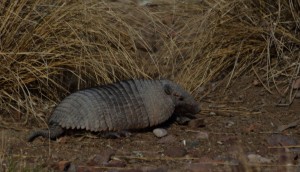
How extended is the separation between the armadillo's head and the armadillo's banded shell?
7cm

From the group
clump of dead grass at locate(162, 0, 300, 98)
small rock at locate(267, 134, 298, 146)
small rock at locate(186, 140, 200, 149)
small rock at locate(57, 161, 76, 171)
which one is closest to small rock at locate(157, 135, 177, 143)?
small rock at locate(186, 140, 200, 149)

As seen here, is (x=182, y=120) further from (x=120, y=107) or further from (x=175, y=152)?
(x=175, y=152)

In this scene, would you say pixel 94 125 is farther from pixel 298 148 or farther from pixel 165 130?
pixel 298 148

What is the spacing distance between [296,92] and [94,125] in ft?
6.55

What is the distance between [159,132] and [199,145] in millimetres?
452

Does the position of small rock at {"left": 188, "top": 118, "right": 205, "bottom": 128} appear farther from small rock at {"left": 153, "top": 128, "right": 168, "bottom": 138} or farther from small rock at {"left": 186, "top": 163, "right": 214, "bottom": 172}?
small rock at {"left": 186, "top": 163, "right": 214, "bottom": 172}

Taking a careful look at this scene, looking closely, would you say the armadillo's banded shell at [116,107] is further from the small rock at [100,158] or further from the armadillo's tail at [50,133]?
the small rock at [100,158]

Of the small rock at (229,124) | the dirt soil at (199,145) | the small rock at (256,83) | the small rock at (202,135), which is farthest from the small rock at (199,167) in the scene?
the small rock at (256,83)

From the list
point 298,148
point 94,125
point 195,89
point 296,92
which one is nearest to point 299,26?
point 296,92

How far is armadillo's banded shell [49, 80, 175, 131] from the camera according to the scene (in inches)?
230

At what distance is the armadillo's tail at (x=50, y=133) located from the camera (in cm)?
574

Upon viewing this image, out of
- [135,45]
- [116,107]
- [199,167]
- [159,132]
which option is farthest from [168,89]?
[199,167]

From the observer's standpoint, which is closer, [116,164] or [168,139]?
[116,164]

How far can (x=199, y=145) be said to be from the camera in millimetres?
5828
